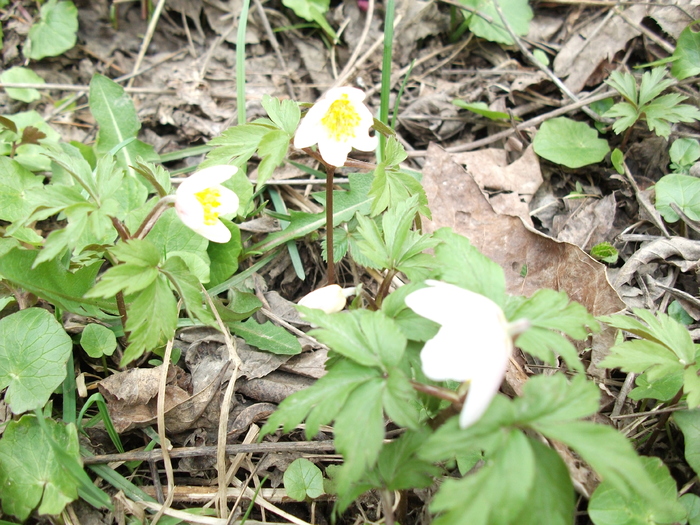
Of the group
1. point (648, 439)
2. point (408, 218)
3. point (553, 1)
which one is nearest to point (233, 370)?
point (408, 218)

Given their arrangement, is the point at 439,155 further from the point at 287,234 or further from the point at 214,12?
the point at 214,12

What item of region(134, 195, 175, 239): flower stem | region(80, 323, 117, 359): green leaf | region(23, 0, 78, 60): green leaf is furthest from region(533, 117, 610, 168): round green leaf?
region(23, 0, 78, 60): green leaf

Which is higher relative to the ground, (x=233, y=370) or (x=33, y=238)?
(x=33, y=238)

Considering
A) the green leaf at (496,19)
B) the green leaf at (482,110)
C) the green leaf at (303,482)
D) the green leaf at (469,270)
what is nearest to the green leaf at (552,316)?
the green leaf at (469,270)

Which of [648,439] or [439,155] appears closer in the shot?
[648,439]

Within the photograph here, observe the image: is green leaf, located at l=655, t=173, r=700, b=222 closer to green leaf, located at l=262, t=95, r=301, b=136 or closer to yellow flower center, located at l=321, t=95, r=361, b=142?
yellow flower center, located at l=321, t=95, r=361, b=142

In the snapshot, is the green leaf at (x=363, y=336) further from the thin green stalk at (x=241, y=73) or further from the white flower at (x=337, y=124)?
the thin green stalk at (x=241, y=73)

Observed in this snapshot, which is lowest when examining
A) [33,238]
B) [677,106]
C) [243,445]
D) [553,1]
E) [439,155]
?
[243,445]
